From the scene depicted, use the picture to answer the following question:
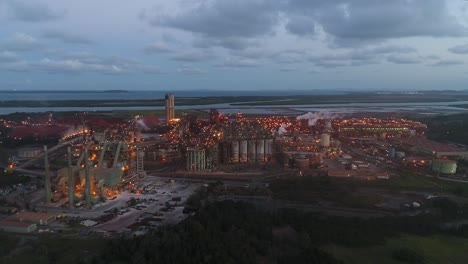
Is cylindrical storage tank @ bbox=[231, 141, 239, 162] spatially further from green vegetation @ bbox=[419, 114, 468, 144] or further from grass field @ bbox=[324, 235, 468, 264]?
green vegetation @ bbox=[419, 114, 468, 144]

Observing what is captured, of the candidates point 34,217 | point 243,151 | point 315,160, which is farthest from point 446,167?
point 34,217

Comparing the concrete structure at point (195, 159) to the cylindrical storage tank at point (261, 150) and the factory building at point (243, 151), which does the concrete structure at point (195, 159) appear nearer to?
the factory building at point (243, 151)

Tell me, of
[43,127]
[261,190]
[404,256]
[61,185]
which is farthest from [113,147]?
[43,127]

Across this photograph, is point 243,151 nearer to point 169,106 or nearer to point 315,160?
point 315,160

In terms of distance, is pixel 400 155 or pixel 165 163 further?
pixel 400 155

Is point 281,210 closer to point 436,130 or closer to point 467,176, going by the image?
point 467,176
